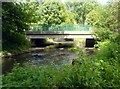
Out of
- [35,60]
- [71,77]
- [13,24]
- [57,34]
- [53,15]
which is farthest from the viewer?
[53,15]

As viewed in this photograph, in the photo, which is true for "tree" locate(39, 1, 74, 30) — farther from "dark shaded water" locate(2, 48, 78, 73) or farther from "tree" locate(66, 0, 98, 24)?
"dark shaded water" locate(2, 48, 78, 73)

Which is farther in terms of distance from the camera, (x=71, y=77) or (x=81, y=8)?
(x=81, y=8)

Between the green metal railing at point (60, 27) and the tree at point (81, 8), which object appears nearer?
the green metal railing at point (60, 27)

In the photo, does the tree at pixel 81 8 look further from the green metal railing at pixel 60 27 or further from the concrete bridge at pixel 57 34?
the concrete bridge at pixel 57 34

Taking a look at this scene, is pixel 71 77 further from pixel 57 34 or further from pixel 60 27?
pixel 60 27

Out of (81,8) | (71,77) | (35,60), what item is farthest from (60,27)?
(71,77)

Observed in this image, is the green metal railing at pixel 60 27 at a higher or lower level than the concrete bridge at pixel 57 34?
higher

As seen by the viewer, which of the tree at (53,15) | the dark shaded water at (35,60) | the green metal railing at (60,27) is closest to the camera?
Result: the dark shaded water at (35,60)

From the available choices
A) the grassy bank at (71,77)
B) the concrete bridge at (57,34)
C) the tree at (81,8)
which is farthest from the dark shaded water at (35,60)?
the tree at (81,8)

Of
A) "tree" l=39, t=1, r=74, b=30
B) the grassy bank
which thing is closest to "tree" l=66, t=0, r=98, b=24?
"tree" l=39, t=1, r=74, b=30

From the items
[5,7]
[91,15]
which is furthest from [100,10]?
[5,7]

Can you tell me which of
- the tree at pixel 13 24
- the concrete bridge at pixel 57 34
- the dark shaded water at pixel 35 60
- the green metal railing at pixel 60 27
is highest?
the tree at pixel 13 24

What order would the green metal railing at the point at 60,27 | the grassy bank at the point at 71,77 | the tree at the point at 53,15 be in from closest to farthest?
the grassy bank at the point at 71,77, the tree at the point at 53,15, the green metal railing at the point at 60,27

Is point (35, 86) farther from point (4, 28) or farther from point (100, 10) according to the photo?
point (100, 10)
